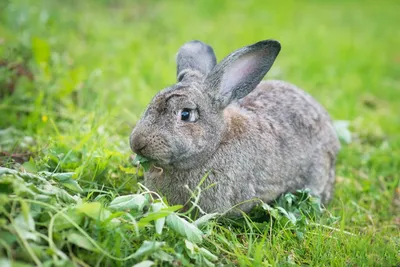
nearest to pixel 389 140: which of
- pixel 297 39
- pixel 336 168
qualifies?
pixel 336 168

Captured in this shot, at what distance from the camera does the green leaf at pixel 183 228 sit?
3.36 m

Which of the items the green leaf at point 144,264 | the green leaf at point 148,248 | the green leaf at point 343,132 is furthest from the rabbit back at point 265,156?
the green leaf at point 144,264

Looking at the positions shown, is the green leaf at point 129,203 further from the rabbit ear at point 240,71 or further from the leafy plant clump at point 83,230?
the rabbit ear at point 240,71

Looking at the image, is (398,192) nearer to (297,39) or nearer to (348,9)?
(297,39)

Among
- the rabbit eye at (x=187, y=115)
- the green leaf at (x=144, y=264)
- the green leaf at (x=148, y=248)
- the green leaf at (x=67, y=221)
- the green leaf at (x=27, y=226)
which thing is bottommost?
the green leaf at (x=144, y=264)

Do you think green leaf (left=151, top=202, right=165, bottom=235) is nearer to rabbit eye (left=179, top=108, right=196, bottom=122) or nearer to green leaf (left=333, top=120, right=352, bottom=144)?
rabbit eye (left=179, top=108, right=196, bottom=122)

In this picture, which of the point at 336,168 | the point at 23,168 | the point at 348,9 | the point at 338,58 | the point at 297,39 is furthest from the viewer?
the point at 348,9

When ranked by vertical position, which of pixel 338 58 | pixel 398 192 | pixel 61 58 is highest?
pixel 61 58

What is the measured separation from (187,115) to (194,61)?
0.80 meters

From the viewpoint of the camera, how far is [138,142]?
3.80 m

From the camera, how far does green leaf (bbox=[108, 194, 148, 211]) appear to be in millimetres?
3398

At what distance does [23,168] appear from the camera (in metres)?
3.57

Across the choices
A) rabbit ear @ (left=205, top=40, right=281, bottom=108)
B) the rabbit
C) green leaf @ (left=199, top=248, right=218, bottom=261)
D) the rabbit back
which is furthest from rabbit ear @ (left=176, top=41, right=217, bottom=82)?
green leaf @ (left=199, top=248, right=218, bottom=261)

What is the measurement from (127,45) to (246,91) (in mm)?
4122
